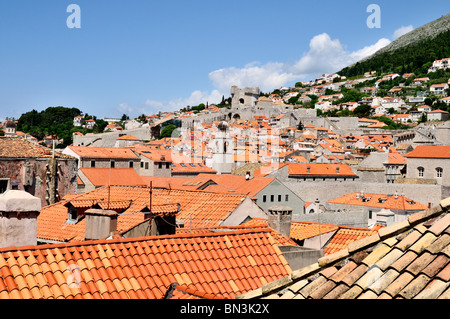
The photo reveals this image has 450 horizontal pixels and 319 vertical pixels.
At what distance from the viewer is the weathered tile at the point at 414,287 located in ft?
8.72

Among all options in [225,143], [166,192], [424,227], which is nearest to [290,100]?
[225,143]

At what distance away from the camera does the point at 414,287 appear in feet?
8.81

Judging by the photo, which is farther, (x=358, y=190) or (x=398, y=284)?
(x=358, y=190)

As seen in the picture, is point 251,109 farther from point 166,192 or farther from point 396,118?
point 166,192

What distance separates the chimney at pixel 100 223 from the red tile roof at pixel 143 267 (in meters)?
1.89

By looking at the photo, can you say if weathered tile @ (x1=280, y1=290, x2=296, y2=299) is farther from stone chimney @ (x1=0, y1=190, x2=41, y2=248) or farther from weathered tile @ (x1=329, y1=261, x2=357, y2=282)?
stone chimney @ (x1=0, y1=190, x2=41, y2=248)

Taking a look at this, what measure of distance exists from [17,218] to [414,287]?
503 cm

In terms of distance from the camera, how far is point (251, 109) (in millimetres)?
117125

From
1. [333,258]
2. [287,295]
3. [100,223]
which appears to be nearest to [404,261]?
[333,258]

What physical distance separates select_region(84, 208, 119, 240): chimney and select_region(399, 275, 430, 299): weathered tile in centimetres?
613

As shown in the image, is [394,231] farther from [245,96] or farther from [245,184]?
[245,96]

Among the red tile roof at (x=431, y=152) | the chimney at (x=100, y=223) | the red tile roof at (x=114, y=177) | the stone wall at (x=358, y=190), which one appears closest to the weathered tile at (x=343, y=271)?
the chimney at (x=100, y=223)
